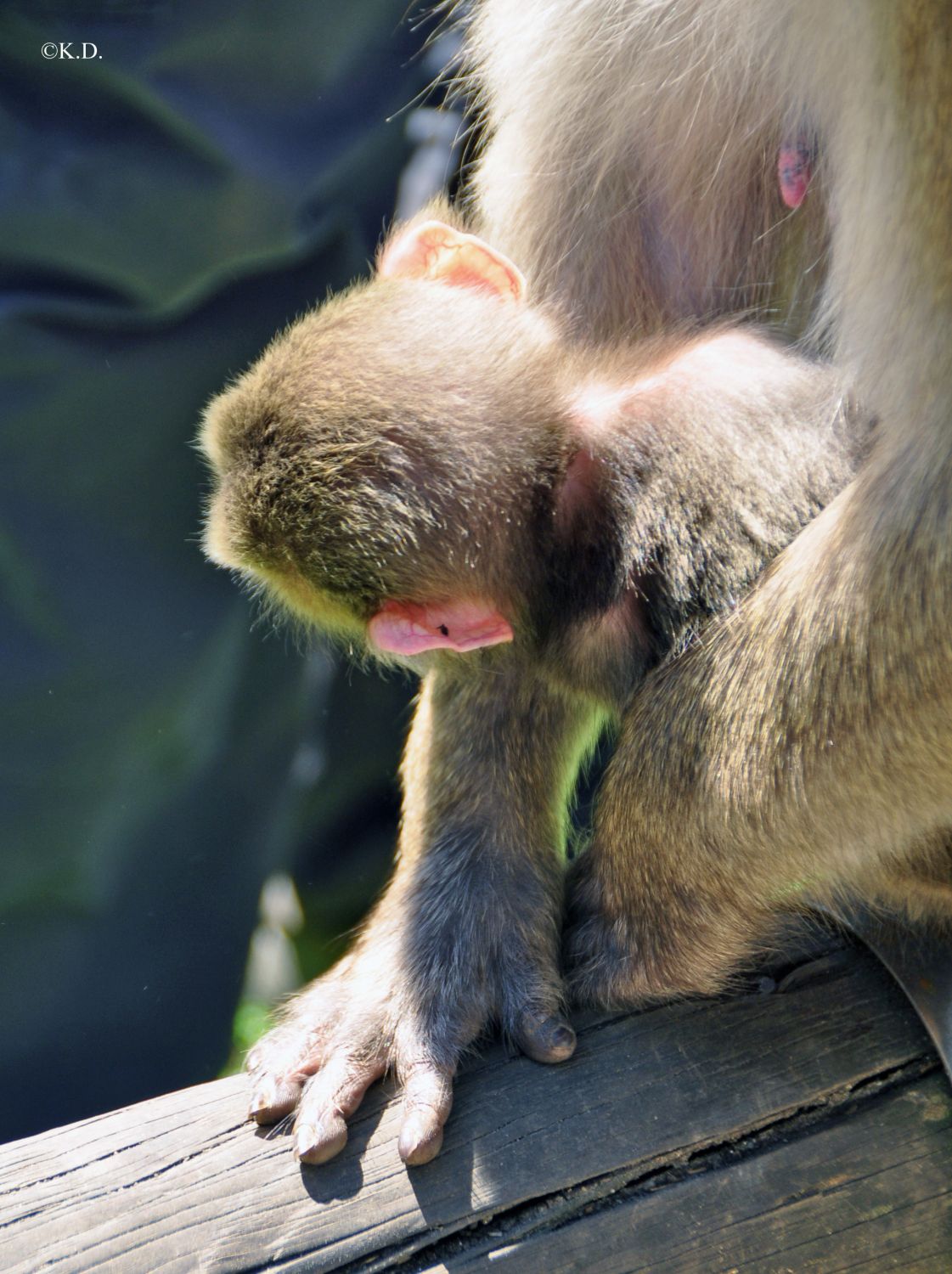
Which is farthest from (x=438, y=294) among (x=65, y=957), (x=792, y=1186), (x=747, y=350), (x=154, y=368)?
(x=65, y=957)

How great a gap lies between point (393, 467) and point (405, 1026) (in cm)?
72

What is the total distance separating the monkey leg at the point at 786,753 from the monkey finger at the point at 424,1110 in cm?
23

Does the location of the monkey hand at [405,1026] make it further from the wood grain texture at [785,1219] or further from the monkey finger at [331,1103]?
the wood grain texture at [785,1219]

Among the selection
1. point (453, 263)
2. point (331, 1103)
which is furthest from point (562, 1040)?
point (453, 263)

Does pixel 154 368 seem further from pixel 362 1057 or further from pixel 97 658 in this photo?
pixel 362 1057

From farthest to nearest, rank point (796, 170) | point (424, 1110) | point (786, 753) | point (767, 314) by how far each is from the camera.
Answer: point (767, 314) < point (796, 170) < point (424, 1110) < point (786, 753)

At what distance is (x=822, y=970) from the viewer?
1.64 m

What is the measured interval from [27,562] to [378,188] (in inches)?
36.9

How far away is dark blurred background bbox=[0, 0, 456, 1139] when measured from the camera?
2244 mm

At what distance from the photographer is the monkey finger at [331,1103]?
58.6 inches

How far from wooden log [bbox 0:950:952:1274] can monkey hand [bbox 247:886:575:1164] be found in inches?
1.6

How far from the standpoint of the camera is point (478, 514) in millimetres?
1635

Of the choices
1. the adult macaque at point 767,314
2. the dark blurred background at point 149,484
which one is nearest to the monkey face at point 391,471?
the adult macaque at point 767,314

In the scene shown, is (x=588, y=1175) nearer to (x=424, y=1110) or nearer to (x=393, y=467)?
(x=424, y=1110)
